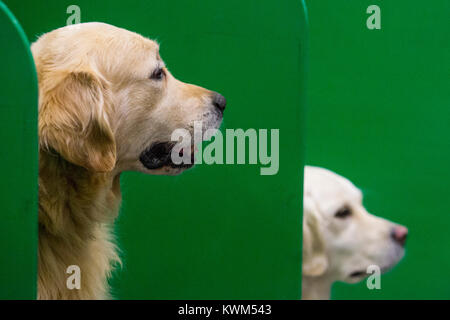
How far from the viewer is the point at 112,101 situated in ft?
5.41

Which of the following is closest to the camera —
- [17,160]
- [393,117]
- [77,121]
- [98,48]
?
[17,160]

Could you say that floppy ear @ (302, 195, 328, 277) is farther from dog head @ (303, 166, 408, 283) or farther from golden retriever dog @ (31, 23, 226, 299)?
golden retriever dog @ (31, 23, 226, 299)

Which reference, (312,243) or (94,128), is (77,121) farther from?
(312,243)

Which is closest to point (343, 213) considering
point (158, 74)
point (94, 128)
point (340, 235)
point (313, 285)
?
point (340, 235)

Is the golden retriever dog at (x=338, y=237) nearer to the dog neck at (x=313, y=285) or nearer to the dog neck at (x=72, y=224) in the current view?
the dog neck at (x=313, y=285)

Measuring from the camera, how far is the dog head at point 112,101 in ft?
5.02

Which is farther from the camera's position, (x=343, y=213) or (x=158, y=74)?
(x=343, y=213)

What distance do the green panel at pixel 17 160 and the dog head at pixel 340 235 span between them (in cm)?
132

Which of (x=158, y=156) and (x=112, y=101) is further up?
(x=112, y=101)

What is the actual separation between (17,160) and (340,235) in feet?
5.02

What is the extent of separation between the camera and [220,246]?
6.09 ft

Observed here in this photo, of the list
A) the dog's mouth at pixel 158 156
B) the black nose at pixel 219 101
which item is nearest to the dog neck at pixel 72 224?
the dog's mouth at pixel 158 156

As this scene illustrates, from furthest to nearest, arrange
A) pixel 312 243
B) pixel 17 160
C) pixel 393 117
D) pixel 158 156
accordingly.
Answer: pixel 393 117 → pixel 312 243 → pixel 158 156 → pixel 17 160

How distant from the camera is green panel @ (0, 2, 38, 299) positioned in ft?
4.27
